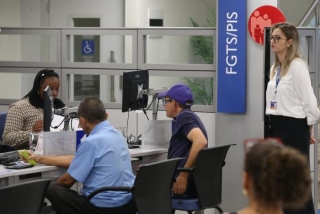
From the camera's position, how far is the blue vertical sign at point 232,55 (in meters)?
5.86

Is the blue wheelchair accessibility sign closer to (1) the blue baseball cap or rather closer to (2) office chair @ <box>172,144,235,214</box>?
(1) the blue baseball cap

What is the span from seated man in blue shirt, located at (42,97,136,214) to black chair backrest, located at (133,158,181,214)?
0.16m

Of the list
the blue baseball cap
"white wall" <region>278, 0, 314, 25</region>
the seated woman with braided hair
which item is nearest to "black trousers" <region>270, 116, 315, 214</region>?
the blue baseball cap

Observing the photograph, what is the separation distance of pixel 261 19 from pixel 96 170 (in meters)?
2.41

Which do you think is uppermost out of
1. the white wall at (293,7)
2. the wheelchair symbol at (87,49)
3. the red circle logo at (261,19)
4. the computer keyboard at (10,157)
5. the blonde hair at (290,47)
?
the white wall at (293,7)

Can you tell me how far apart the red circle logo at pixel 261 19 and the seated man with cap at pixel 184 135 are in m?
1.15

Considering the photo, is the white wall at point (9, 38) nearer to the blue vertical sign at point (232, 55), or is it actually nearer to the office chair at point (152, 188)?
the blue vertical sign at point (232, 55)

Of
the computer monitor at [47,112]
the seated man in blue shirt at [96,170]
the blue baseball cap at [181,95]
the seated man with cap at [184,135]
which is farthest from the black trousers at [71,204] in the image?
the blue baseball cap at [181,95]

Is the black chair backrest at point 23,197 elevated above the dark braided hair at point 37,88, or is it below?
below

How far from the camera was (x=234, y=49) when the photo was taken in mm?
5883

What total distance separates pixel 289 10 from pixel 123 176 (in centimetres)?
576

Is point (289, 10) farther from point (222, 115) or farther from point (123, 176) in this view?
point (123, 176)

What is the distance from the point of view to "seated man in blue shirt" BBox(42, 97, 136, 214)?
399cm

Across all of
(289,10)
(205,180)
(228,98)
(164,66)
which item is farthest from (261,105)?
(289,10)
